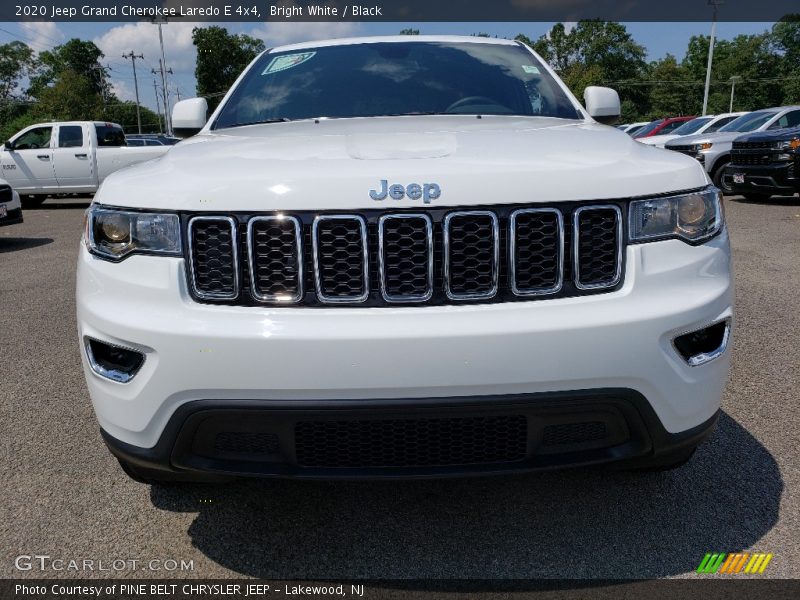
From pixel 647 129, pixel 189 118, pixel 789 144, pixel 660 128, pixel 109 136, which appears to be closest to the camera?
pixel 189 118

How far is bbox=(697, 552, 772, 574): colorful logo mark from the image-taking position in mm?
2037

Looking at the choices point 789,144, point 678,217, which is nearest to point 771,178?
point 789,144

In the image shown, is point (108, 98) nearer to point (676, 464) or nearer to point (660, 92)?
point (660, 92)

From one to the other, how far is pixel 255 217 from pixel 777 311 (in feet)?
14.1

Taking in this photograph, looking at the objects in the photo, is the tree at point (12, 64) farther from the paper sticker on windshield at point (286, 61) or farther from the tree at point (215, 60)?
Result: the paper sticker on windshield at point (286, 61)

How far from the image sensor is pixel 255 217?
5.98 feet

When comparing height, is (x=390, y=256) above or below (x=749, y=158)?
above

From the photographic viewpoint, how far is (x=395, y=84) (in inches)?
126

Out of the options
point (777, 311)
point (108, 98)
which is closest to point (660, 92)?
point (108, 98)

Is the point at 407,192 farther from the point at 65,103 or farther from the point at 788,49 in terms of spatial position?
the point at 788,49

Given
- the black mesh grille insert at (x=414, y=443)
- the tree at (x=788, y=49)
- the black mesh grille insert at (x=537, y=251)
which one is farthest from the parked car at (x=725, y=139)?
the tree at (x=788, y=49)

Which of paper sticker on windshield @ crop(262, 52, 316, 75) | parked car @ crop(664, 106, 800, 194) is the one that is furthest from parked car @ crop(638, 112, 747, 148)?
paper sticker on windshield @ crop(262, 52, 316, 75)

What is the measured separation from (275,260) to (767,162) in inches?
440

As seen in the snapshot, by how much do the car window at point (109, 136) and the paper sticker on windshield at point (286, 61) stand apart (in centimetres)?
1261
